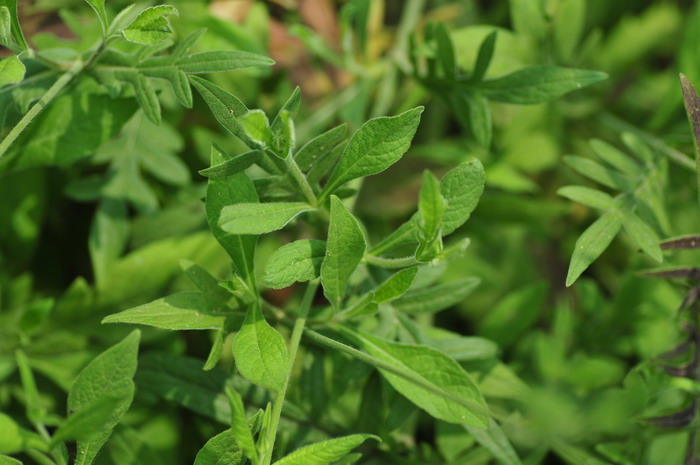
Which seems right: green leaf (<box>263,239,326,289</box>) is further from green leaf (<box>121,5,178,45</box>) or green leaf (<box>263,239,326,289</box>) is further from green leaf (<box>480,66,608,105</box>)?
green leaf (<box>480,66,608,105</box>)

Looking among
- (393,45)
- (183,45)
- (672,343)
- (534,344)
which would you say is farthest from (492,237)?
(183,45)

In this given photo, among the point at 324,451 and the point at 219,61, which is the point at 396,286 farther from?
the point at 219,61

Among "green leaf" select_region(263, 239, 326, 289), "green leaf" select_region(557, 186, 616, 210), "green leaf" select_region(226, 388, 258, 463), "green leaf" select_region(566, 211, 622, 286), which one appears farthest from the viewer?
"green leaf" select_region(557, 186, 616, 210)

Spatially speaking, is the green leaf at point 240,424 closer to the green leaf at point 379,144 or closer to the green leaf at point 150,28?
the green leaf at point 379,144

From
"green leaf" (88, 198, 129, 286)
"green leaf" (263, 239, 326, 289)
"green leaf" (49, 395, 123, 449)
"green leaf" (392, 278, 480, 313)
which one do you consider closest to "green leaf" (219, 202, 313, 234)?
"green leaf" (263, 239, 326, 289)

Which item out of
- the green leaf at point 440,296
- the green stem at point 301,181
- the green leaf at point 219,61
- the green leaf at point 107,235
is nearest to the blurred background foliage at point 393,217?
the green leaf at point 107,235
